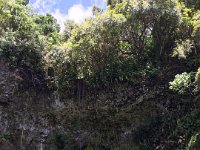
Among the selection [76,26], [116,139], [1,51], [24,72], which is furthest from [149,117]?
[1,51]

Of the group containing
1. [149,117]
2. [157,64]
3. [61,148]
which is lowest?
[61,148]

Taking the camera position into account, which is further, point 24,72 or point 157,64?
point 24,72

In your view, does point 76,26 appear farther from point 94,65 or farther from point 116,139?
point 116,139

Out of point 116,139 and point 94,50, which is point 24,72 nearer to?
point 94,50

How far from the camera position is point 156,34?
18266 mm

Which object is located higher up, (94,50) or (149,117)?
(94,50)

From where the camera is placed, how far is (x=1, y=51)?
64.4 feet

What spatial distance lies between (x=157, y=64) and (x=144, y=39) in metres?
1.30

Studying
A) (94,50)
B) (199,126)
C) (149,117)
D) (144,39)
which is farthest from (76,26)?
(199,126)

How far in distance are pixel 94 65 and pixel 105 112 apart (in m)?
2.05

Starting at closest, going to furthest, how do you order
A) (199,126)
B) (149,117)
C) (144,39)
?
(199,126), (149,117), (144,39)

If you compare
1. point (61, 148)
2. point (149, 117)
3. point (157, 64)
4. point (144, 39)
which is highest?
point (144, 39)

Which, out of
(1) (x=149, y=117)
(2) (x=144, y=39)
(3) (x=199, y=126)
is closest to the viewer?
(3) (x=199, y=126)

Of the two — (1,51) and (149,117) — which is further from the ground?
(1,51)
